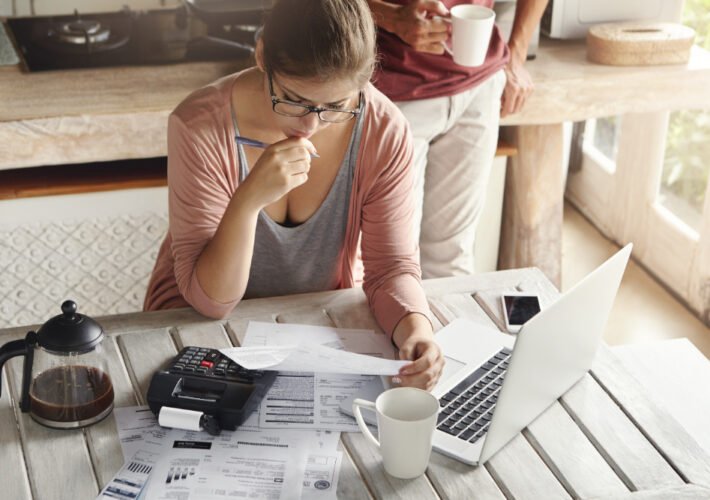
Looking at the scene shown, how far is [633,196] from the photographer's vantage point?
314cm

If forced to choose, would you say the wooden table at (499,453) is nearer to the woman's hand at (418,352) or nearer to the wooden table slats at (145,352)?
the wooden table slats at (145,352)

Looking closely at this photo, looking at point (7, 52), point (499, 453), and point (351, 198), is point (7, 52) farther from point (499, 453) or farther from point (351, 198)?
point (499, 453)

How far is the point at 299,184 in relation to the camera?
1.47 m

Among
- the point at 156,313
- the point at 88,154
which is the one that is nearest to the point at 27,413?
the point at 156,313

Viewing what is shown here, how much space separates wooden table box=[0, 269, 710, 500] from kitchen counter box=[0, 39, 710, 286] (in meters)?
0.89

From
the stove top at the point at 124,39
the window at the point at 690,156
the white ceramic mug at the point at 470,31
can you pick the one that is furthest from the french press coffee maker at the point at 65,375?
the window at the point at 690,156

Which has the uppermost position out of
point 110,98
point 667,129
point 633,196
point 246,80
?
point 246,80

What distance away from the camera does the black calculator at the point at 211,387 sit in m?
1.27

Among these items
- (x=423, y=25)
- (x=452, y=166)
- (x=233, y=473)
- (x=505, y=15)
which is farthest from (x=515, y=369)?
(x=505, y=15)

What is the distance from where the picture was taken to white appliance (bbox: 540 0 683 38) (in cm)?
274

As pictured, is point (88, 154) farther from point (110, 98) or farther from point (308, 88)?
point (308, 88)

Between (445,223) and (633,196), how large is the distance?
0.95m

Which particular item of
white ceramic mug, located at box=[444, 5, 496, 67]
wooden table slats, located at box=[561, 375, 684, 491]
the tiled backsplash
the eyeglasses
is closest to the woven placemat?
the tiled backsplash

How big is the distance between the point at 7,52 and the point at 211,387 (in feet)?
5.29
